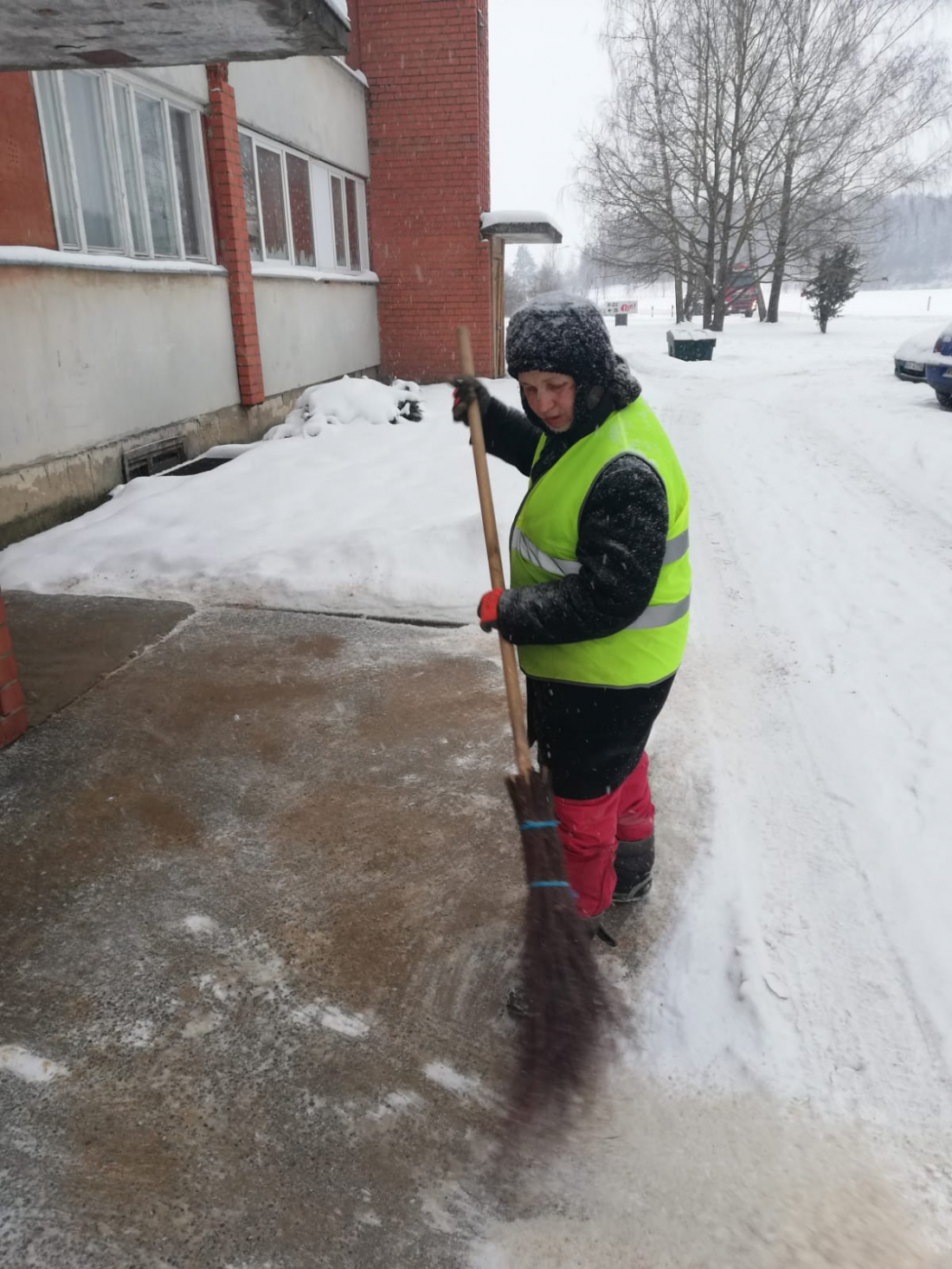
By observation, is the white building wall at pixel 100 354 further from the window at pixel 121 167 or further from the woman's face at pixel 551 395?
the woman's face at pixel 551 395

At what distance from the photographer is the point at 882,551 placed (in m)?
5.56

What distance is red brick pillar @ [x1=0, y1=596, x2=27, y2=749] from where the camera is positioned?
326cm

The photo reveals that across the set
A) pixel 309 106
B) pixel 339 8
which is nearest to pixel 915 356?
pixel 309 106

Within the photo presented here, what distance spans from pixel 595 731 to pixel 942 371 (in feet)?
34.1

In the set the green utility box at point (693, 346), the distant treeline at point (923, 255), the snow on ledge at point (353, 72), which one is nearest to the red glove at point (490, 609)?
the snow on ledge at point (353, 72)

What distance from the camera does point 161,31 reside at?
123 inches

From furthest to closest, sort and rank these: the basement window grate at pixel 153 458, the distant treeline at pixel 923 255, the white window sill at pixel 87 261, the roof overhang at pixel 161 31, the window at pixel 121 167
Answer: the distant treeline at pixel 923 255, the basement window grate at pixel 153 458, the window at pixel 121 167, the white window sill at pixel 87 261, the roof overhang at pixel 161 31

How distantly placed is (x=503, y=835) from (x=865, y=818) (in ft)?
3.90

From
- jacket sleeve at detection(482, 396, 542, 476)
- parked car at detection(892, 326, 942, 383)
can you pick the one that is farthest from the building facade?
parked car at detection(892, 326, 942, 383)

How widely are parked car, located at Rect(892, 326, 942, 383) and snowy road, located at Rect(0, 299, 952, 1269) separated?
15.0ft

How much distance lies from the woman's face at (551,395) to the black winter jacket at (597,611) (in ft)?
0.13

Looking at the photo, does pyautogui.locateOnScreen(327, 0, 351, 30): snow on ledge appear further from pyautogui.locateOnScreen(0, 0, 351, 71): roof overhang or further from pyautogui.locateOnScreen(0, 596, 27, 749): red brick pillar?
pyautogui.locateOnScreen(0, 596, 27, 749): red brick pillar

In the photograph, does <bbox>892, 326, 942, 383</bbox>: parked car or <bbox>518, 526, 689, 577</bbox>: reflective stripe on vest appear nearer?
<bbox>518, 526, 689, 577</bbox>: reflective stripe on vest

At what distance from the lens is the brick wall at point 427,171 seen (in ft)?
39.2
